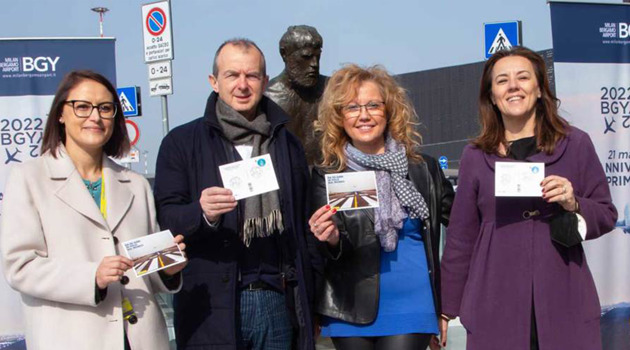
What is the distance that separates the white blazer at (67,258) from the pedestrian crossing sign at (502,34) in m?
7.44

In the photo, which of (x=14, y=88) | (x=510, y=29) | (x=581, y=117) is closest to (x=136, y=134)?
(x=510, y=29)

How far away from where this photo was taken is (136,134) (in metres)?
12.8

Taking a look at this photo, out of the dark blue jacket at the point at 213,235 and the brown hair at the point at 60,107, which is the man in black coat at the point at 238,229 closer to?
the dark blue jacket at the point at 213,235

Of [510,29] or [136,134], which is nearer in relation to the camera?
[510,29]

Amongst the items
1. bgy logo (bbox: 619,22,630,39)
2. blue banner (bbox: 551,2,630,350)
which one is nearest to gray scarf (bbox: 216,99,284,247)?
blue banner (bbox: 551,2,630,350)

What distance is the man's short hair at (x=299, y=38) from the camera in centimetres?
457

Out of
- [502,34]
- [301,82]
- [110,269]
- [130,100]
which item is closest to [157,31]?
[130,100]

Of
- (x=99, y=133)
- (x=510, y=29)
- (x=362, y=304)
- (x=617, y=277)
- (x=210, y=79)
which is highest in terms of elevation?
(x=510, y=29)

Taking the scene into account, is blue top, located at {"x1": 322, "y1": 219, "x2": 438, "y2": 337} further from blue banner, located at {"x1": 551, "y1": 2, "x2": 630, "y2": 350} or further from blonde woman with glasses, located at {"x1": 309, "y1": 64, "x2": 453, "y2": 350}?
blue banner, located at {"x1": 551, "y1": 2, "x2": 630, "y2": 350}

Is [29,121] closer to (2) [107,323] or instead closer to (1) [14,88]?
(1) [14,88]

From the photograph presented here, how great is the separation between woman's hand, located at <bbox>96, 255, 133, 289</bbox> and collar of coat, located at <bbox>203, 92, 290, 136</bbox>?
739 millimetres

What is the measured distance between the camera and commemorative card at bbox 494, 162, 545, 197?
303 centimetres

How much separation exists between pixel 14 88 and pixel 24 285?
9.98 feet

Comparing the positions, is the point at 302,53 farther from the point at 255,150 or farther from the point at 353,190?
the point at 353,190
